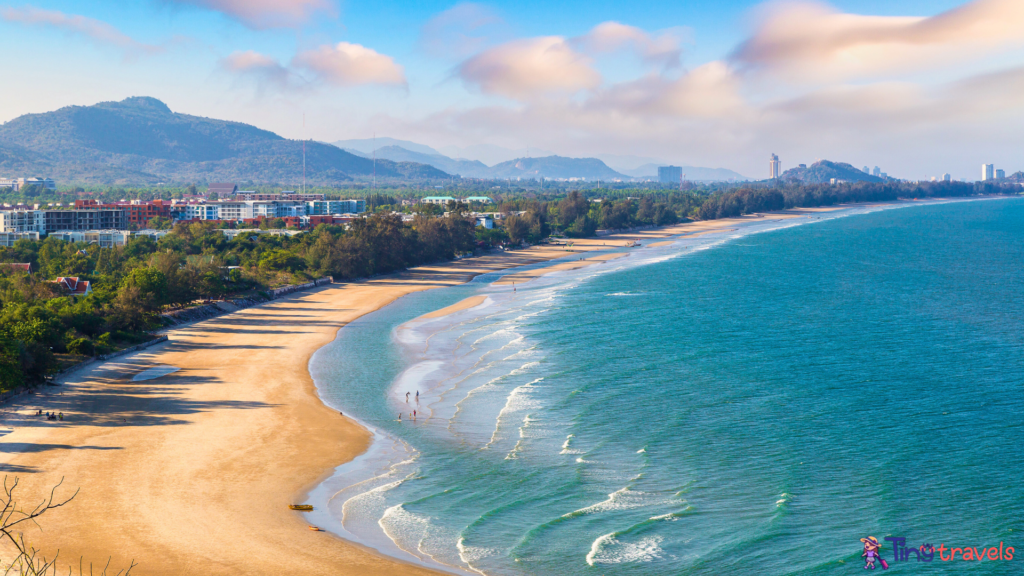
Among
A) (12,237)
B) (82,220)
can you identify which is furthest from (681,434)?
(82,220)

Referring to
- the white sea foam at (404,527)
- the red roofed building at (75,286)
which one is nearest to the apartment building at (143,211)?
the red roofed building at (75,286)

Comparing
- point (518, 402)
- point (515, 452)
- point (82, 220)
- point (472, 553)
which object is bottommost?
point (472, 553)

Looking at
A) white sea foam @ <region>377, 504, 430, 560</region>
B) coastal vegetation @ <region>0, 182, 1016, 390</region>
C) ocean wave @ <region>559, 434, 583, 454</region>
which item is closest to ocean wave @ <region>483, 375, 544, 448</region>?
ocean wave @ <region>559, 434, 583, 454</region>

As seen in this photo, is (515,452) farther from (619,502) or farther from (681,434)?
(681,434)

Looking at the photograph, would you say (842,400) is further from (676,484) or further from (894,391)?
(676,484)

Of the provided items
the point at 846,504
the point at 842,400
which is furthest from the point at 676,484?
the point at 842,400

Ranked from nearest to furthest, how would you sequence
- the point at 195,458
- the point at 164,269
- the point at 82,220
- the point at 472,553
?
the point at 472,553 → the point at 195,458 → the point at 164,269 → the point at 82,220

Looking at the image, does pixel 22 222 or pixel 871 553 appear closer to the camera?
pixel 871 553
